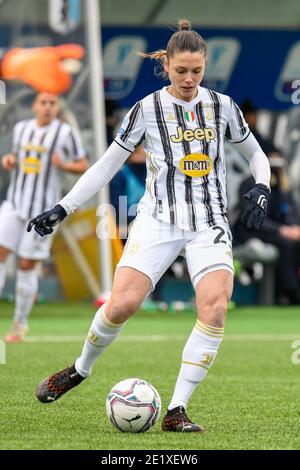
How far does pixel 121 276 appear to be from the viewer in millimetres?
5684

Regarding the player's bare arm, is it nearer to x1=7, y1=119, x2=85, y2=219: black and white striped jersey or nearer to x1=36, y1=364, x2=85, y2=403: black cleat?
x1=7, y1=119, x2=85, y2=219: black and white striped jersey

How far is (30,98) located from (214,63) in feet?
14.3

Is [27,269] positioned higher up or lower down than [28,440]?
lower down

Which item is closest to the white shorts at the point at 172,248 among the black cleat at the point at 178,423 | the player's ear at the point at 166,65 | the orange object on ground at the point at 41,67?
the black cleat at the point at 178,423

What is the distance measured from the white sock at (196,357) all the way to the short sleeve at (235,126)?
38.8 inches

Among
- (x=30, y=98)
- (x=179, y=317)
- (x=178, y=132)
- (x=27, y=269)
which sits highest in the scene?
(x=178, y=132)

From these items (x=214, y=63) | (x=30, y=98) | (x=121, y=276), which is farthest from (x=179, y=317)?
(x=121, y=276)

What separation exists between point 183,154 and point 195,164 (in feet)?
0.25

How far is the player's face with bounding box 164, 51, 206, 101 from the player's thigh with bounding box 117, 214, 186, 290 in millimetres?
647

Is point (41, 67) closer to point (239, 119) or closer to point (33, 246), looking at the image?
point (33, 246)

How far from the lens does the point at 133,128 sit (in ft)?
19.1

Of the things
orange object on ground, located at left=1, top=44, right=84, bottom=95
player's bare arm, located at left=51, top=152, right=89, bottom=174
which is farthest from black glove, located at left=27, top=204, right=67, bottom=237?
orange object on ground, located at left=1, top=44, right=84, bottom=95

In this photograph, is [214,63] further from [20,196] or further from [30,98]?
[20,196]

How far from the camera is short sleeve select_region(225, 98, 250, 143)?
5.88 metres
